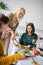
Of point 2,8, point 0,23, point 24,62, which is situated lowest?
point 24,62

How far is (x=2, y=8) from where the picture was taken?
12.6ft

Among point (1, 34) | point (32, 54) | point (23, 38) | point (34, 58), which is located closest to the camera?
point (34, 58)

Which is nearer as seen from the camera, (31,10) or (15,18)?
(15,18)

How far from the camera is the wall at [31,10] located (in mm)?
3869

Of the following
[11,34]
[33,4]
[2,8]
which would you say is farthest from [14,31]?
[33,4]

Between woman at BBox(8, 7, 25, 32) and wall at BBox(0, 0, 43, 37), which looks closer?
woman at BBox(8, 7, 25, 32)

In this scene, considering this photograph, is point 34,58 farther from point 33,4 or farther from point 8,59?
point 33,4

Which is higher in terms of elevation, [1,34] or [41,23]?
[41,23]

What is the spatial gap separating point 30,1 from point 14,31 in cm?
98

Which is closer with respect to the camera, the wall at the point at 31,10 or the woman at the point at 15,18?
the woman at the point at 15,18

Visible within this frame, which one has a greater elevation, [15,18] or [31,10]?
[31,10]

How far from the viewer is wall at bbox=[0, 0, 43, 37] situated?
3.87 m

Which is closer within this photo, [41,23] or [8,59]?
[8,59]

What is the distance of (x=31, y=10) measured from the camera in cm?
402
